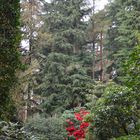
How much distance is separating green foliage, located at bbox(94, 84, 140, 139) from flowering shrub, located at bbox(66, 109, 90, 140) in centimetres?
320

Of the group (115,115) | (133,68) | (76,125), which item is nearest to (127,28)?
(76,125)

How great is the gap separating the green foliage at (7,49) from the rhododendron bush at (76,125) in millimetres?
5664

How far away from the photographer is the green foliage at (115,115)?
9.32 metres

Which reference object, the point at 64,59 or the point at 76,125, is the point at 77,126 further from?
the point at 64,59

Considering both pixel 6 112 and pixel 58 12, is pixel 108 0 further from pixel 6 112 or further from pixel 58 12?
pixel 6 112

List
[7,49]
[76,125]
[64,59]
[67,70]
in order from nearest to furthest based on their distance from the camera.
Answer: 1. [7,49]
2. [76,125]
3. [67,70]
4. [64,59]

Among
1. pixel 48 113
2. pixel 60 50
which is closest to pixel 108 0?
pixel 60 50

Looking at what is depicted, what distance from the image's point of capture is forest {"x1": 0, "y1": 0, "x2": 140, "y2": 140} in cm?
844

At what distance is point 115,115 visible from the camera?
31.3 feet

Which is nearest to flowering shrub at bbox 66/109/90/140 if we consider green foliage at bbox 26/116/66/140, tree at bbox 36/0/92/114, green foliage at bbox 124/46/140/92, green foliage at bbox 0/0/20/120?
green foliage at bbox 26/116/66/140

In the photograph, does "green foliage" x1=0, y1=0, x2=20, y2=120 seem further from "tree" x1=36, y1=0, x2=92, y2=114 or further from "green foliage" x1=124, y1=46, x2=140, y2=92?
"tree" x1=36, y1=0, x2=92, y2=114

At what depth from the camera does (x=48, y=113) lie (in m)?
18.5

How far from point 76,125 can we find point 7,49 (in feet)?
24.5

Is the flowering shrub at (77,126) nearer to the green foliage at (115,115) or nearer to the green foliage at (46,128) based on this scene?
the green foliage at (46,128)
